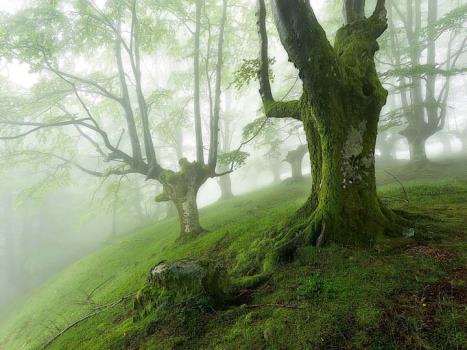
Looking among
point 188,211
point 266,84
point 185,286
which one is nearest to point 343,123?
point 266,84

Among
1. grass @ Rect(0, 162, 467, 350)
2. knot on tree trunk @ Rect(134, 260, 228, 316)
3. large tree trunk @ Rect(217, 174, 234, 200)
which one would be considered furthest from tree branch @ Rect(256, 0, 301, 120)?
large tree trunk @ Rect(217, 174, 234, 200)

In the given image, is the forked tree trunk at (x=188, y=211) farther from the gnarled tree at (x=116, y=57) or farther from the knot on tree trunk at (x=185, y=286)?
the knot on tree trunk at (x=185, y=286)

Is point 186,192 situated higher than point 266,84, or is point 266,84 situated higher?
point 266,84

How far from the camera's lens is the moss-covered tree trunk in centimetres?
396

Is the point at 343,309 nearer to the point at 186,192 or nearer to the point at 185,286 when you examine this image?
the point at 185,286

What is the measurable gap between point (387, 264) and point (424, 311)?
36.2 inches

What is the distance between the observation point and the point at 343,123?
14.1 feet

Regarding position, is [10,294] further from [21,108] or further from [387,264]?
[387,264]

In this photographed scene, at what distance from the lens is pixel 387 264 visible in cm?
359

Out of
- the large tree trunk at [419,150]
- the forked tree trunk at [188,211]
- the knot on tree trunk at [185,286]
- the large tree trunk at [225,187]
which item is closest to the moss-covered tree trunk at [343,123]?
the knot on tree trunk at [185,286]

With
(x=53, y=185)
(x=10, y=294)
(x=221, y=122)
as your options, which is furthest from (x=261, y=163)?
(x=10, y=294)

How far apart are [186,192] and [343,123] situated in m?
6.44

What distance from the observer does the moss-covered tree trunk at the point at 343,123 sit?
3.96 m

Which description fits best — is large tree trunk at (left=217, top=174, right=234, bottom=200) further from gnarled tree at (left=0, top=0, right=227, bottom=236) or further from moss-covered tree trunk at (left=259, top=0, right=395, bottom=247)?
moss-covered tree trunk at (left=259, top=0, right=395, bottom=247)
